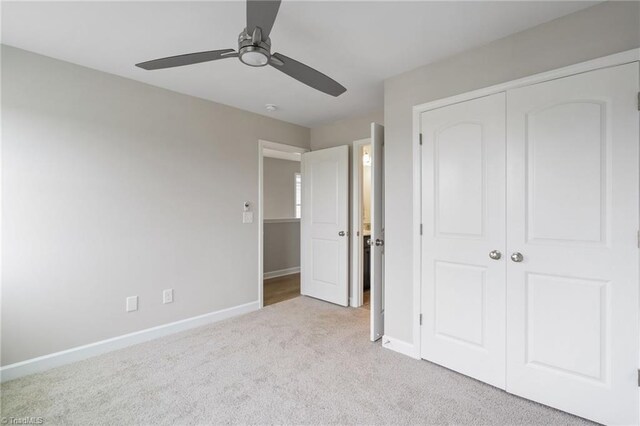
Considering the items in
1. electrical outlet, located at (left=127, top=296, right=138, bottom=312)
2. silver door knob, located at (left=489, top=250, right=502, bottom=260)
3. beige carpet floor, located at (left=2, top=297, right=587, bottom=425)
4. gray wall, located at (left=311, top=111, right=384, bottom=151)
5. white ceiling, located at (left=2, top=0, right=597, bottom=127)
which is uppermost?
white ceiling, located at (left=2, top=0, right=597, bottom=127)

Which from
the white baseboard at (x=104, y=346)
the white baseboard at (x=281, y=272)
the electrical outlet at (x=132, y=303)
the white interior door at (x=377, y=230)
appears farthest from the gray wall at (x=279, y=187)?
the white interior door at (x=377, y=230)

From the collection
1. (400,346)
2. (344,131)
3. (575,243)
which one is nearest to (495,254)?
(575,243)

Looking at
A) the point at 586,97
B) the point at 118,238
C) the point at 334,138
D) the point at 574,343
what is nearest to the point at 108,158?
the point at 118,238

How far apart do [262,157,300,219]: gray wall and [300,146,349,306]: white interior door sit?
1618mm

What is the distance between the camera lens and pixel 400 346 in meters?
2.54

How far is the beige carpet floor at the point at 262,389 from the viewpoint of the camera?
1763 millimetres

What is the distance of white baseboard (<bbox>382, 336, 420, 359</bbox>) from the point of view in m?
2.46

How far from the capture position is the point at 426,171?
2361 mm

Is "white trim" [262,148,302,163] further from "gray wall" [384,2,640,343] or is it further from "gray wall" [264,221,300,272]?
"gray wall" [384,2,640,343]

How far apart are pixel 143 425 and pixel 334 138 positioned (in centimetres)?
345

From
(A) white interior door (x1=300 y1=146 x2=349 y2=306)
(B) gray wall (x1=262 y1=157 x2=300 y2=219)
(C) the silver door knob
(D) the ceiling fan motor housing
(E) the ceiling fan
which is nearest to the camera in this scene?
(E) the ceiling fan

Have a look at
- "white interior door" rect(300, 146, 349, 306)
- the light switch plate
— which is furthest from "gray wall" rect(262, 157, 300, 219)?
the light switch plate

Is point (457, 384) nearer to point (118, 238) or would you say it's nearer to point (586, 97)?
point (586, 97)

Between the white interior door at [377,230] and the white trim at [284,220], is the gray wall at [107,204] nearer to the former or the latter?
the white interior door at [377,230]
